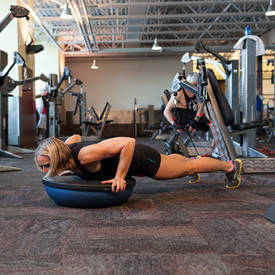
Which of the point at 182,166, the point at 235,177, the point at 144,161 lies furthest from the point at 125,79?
the point at 144,161

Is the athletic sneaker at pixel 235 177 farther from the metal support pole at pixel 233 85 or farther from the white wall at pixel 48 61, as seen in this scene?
the white wall at pixel 48 61

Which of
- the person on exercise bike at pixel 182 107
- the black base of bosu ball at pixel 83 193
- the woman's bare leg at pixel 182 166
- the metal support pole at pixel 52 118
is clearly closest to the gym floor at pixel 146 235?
the black base of bosu ball at pixel 83 193

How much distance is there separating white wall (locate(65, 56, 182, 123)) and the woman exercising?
40.0ft

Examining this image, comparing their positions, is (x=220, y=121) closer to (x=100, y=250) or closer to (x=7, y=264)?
(x=100, y=250)

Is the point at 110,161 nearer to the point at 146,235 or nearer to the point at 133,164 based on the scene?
the point at 133,164

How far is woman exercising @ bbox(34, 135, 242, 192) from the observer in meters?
2.10

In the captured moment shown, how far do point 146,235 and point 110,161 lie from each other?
2.43 ft

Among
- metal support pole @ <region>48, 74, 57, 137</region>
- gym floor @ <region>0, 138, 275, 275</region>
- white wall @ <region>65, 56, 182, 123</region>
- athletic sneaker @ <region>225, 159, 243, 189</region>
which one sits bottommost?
gym floor @ <region>0, 138, 275, 275</region>

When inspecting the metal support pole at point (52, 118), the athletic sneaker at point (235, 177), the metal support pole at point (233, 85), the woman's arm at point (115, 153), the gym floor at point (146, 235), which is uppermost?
the metal support pole at point (233, 85)

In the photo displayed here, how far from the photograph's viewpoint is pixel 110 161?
2.27 meters

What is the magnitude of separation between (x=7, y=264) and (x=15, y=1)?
7014 mm

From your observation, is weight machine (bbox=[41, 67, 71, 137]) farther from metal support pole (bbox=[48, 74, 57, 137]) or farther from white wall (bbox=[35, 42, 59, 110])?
white wall (bbox=[35, 42, 59, 110])

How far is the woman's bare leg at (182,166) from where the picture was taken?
2467mm

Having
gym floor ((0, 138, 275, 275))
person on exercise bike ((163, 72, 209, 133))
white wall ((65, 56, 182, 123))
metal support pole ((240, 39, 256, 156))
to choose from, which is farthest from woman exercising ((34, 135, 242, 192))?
white wall ((65, 56, 182, 123))
